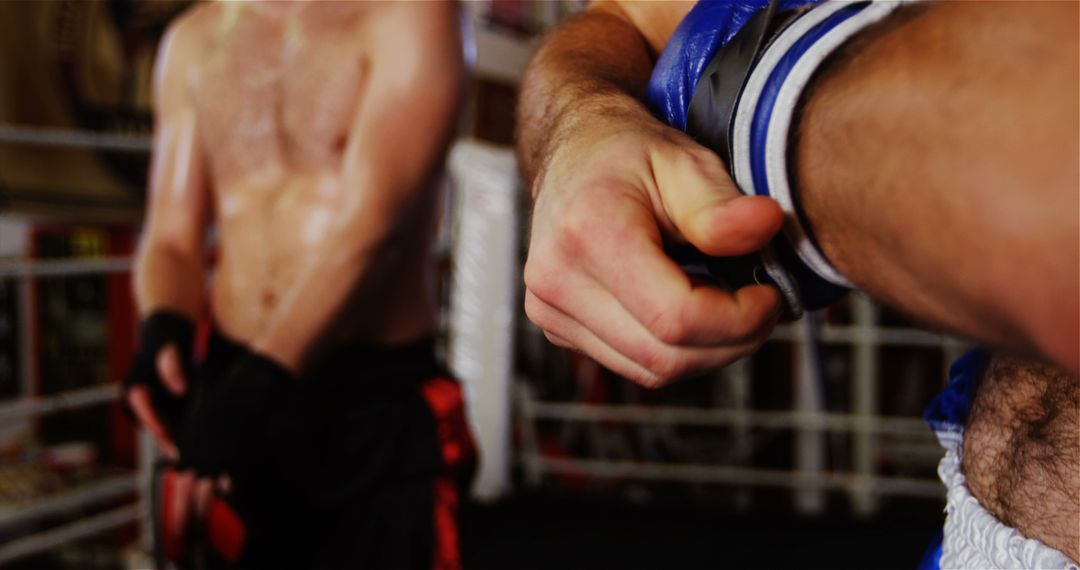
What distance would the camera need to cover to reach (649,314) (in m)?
0.30

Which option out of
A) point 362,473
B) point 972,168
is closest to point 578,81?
point 972,168

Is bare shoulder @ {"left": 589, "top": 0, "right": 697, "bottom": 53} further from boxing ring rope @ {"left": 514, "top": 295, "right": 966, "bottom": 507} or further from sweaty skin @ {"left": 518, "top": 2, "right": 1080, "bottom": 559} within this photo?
boxing ring rope @ {"left": 514, "top": 295, "right": 966, "bottom": 507}

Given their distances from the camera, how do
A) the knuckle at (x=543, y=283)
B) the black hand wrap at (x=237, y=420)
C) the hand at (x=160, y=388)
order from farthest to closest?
1. the hand at (x=160, y=388)
2. the black hand wrap at (x=237, y=420)
3. the knuckle at (x=543, y=283)

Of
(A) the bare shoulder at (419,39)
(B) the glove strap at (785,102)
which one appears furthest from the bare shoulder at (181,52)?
(B) the glove strap at (785,102)

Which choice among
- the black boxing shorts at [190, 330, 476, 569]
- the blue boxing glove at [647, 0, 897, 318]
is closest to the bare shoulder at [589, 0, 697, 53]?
the blue boxing glove at [647, 0, 897, 318]

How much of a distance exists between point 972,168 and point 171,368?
123 cm

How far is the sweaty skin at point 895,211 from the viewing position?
0.22 metres

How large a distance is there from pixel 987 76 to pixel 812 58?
109 mm

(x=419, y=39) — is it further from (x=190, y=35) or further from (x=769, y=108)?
(x=769, y=108)

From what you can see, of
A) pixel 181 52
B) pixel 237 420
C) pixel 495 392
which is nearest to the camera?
pixel 237 420

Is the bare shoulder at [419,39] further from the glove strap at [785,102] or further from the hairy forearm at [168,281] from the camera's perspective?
the glove strap at [785,102]

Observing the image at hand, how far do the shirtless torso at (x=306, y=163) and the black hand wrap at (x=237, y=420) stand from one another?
0.04 meters

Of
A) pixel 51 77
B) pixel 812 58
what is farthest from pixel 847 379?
pixel 812 58

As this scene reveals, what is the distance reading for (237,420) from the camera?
0.97 meters
